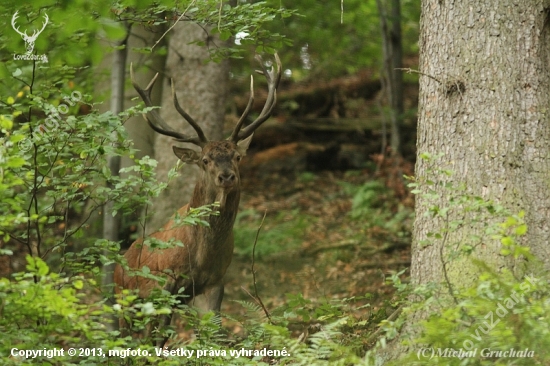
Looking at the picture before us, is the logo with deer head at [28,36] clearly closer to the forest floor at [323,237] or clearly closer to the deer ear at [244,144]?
the deer ear at [244,144]

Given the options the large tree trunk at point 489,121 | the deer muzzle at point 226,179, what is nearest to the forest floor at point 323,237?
the deer muzzle at point 226,179

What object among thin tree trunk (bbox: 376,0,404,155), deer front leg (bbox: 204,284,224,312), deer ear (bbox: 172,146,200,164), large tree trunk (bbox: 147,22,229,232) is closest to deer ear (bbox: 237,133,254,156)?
deer ear (bbox: 172,146,200,164)

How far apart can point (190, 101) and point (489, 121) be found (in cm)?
570

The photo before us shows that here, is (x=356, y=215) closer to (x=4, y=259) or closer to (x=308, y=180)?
(x=308, y=180)

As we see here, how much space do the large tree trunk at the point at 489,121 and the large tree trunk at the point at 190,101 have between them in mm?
5115

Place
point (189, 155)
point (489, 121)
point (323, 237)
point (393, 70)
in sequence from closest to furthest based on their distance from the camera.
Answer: point (489, 121), point (189, 155), point (323, 237), point (393, 70)

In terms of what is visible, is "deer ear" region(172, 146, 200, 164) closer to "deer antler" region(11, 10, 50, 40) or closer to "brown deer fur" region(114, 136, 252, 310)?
"brown deer fur" region(114, 136, 252, 310)

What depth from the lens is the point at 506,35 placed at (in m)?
5.29

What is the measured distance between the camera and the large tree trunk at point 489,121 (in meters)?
5.13

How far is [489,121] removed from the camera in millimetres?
5242

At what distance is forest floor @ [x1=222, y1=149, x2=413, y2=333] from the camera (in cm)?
1002

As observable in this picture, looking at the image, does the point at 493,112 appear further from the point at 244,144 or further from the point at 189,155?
the point at 189,155

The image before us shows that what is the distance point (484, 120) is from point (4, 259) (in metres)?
8.57

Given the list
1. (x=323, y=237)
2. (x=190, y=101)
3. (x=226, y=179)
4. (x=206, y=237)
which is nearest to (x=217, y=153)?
(x=226, y=179)
